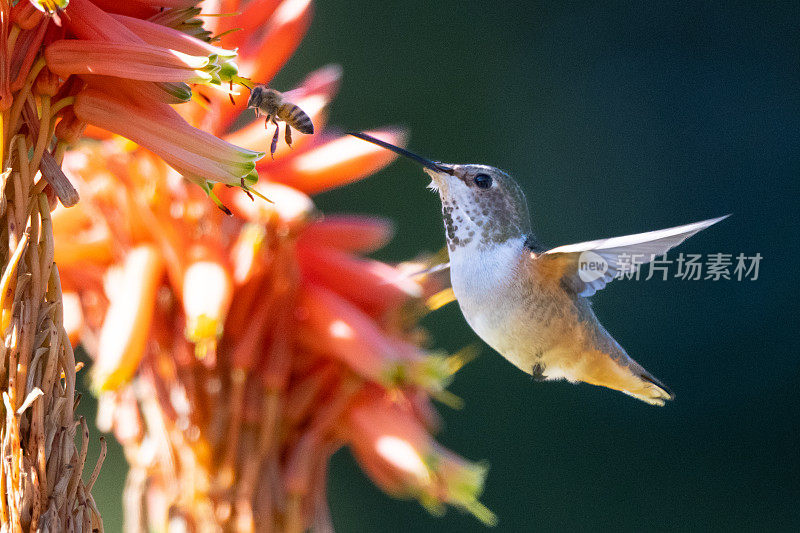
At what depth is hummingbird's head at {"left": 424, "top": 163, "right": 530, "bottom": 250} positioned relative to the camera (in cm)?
62

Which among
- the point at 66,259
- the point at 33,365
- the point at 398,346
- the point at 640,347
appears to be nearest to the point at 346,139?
the point at 398,346

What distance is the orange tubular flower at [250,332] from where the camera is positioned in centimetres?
92

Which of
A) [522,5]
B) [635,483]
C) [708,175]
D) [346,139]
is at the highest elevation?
[346,139]

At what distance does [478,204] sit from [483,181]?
0.02 meters

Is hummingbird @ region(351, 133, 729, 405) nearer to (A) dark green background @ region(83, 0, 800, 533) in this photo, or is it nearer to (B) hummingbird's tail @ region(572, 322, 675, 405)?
(B) hummingbird's tail @ region(572, 322, 675, 405)

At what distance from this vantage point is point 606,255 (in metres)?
0.66

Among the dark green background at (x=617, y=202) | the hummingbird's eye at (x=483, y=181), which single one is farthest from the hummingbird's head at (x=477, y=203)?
the dark green background at (x=617, y=202)

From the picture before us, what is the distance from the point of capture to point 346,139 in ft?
3.05

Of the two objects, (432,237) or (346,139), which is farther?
(432,237)

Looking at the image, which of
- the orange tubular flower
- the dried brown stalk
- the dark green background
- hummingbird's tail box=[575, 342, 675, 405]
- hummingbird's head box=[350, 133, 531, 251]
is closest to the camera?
the dried brown stalk

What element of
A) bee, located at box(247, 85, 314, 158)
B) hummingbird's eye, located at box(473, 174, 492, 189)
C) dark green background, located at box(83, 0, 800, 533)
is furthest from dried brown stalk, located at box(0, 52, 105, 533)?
dark green background, located at box(83, 0, 800, 533)

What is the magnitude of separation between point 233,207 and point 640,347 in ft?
7.05

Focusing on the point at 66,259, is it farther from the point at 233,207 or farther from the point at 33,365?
the point at 33,365

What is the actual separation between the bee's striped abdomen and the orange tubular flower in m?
0.21
